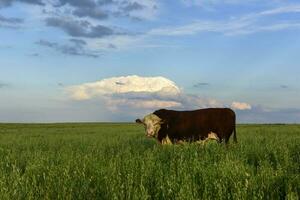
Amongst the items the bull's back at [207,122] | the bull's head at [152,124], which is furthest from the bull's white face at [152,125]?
the bull's back at [207,122]

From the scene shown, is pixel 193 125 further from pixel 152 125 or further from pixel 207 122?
pixel 152 125

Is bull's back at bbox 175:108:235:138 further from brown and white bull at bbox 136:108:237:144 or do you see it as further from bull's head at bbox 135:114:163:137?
bull's head at bbox 135:114:163:137

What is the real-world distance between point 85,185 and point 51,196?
0.54 metres

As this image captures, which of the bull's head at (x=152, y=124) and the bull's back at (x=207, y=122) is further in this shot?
the bull's head at (x=152, y=124)

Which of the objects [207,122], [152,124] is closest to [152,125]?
[152,124]

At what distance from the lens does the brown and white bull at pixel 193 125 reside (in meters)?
17.8

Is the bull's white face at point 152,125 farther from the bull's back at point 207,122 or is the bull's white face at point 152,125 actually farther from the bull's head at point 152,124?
the bull's back at point 207,122

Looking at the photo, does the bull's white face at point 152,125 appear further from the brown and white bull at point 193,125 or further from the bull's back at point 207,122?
the bull's back at point 207,122

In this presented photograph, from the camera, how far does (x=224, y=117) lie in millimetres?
18047

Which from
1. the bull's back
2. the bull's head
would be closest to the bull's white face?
the bull's head

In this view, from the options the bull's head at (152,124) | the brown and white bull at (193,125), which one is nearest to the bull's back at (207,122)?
the brown and white bull at (193,125)

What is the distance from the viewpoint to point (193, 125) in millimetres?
17906

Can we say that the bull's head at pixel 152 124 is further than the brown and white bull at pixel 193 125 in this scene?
Yes

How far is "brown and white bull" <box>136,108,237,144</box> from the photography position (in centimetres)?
1781
